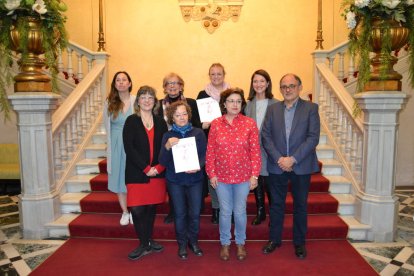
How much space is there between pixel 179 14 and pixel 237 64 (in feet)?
5.10

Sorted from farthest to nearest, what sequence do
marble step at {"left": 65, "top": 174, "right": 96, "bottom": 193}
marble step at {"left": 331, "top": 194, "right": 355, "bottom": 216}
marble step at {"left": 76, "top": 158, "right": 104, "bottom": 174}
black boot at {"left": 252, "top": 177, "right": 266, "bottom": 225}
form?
marble step at {"left": 76, "top": 158, "right": 104, "bottom": 174}, marble step at {"left": 65, "top": 174, "right": 96, "bottom": 193}, marble step at {"left": 331, "top": 194, "right": 355, "bottom": 216}, black boot at {"left": 252, "top": 177, "right": 266, "bottom": 225}

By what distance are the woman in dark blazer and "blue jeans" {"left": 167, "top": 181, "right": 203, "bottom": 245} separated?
171 millimetres

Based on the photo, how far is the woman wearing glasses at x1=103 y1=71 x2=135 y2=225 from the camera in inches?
143

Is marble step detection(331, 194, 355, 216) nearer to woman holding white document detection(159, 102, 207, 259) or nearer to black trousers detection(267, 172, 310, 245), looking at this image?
black trousers detection(267, 172, 310, 245)

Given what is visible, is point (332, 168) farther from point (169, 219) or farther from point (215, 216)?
point (169, 219)

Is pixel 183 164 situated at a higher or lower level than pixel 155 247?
higher

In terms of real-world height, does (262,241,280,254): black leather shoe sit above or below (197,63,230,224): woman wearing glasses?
below

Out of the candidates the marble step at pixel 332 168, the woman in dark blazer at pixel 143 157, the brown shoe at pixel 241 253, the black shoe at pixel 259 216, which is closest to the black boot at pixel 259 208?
the black shoe at pixel 259 216

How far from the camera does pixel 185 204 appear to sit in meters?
3.26

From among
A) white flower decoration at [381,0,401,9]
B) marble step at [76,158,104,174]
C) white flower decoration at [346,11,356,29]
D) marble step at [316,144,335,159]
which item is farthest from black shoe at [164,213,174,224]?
white flower decoration at [381,0,401,9]

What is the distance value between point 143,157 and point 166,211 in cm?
124

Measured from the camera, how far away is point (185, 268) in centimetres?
320

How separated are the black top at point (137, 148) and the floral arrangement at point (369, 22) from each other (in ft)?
7.21

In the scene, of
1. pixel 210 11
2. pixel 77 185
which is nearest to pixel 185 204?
pixel 77 185
